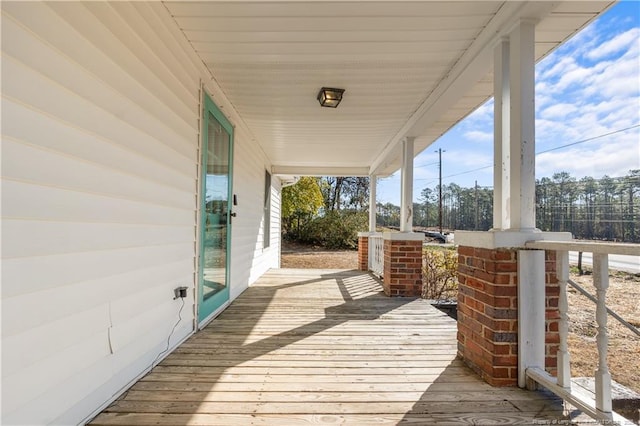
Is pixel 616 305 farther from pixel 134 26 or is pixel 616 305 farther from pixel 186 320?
pixel 134 26

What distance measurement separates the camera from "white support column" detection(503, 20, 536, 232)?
1.89 metres

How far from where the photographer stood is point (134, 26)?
5.91 ft

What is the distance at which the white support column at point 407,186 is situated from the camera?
4309mm

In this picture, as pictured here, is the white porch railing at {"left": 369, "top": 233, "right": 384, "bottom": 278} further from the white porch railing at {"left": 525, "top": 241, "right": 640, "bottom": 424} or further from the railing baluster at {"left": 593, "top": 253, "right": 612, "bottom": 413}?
the railing baluster at {"left": 593, "top": 253, "right": 612, "bottom": 413}

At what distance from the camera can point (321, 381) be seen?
75.6 inches

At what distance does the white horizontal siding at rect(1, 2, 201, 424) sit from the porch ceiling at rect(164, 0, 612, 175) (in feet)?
1.84

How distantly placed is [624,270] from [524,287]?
10.0m

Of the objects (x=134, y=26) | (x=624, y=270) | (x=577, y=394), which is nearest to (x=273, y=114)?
(x=134, y=26)

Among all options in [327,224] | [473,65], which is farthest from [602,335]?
[327,224]

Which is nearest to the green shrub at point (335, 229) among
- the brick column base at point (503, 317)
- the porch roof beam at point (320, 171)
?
the porch roof beam at point (320, 171)

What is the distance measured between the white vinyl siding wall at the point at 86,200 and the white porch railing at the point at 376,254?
4.10 meters

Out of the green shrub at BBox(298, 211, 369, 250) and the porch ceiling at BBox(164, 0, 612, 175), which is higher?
the porch ceiling at BBox(164, 0, 612, 175)

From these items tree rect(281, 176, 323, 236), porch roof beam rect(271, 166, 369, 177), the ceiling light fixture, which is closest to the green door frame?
the ceiling light fixture

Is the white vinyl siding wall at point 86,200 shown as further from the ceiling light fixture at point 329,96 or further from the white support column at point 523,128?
the white support column at point 523,128
